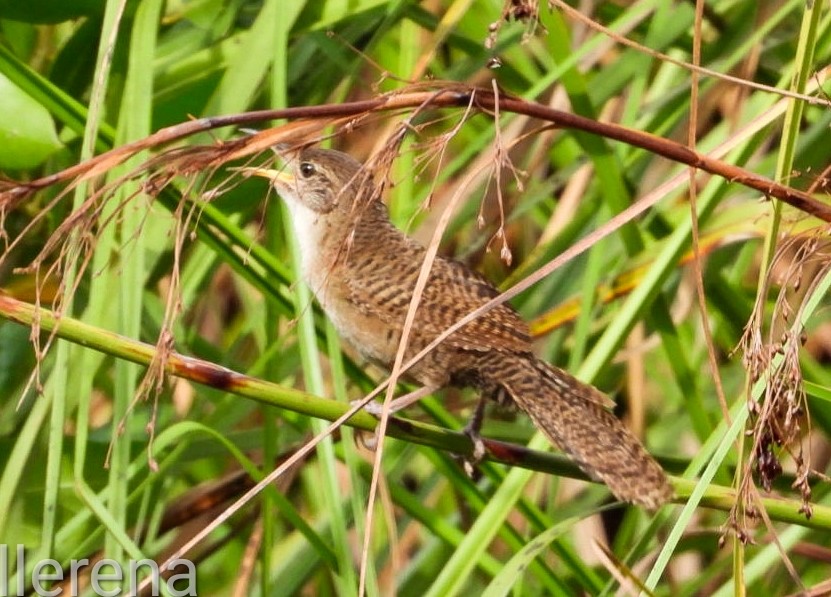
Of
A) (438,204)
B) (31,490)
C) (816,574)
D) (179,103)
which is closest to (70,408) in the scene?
(31,490)

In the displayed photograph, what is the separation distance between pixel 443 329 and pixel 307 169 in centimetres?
70

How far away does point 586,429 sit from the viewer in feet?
7.20

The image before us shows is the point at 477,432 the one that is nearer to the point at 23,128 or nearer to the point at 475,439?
the point at 475,439

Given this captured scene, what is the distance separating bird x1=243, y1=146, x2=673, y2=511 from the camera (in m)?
2.12

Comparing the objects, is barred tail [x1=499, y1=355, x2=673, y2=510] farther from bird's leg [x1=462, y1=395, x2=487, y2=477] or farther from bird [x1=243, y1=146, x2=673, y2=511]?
bird's leg [x1=462, y1=395, x2=487, y2=477]

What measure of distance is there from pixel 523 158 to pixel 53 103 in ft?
4.81

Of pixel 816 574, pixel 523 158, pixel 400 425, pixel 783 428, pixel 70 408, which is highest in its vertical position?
pixel 523 158

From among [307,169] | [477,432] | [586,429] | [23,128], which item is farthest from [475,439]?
[307,169]

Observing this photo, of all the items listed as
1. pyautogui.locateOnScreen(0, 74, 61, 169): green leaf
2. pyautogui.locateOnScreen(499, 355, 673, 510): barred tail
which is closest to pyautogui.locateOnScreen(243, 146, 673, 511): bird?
pyautogui.locateOnScreen(499, 355, 673, 510): barred tail

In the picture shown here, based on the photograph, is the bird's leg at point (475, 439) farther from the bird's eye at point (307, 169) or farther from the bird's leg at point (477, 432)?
the bird's eye at point (307, 169)

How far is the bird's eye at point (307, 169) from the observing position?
3.02 m

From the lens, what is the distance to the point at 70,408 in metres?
2.43

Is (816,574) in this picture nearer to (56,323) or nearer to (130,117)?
(130,117)

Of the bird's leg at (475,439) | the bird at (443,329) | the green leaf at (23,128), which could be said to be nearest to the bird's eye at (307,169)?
the bird at (443,329)
